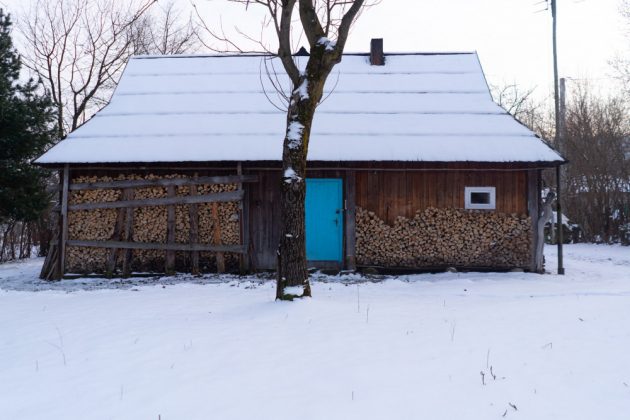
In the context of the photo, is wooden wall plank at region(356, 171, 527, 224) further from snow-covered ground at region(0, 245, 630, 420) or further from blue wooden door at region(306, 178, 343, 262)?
snow-covered ground at region(0, 245, 630, 420)

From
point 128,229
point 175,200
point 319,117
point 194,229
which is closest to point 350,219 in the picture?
point 319,117

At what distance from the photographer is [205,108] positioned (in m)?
11.3

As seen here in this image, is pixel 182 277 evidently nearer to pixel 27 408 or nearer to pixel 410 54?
pixel 27 408

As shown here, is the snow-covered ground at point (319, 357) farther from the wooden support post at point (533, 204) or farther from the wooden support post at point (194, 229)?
the wooden support post at point (533, 204)

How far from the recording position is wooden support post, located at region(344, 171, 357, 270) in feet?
33.6

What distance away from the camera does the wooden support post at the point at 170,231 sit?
398 inches

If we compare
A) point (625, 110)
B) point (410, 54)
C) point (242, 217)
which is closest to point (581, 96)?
point (625, 110)

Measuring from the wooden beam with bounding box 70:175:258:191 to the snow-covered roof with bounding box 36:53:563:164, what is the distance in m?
0.49

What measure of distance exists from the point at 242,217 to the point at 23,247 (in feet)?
31.7

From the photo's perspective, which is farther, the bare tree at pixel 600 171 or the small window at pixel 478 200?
the bare tree at pixel 600 171

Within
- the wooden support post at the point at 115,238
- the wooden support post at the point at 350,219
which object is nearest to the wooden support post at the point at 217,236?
the wooden support post at the point at 115,238

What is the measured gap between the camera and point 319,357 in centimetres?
418

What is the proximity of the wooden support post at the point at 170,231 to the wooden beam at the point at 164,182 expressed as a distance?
0.58ft

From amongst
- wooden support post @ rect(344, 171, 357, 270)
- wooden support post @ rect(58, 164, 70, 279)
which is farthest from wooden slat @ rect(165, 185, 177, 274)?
wooden support post @ rect(344, 171, 357, 270)
